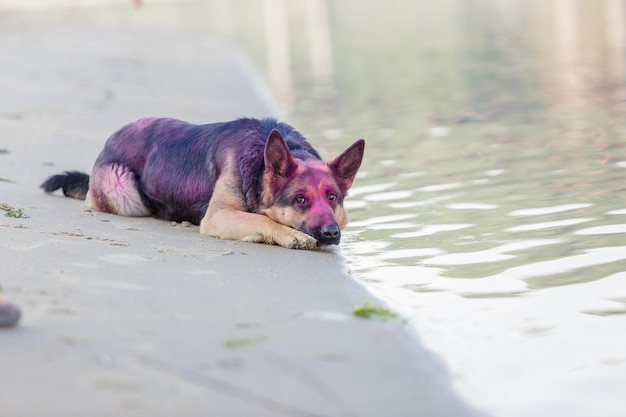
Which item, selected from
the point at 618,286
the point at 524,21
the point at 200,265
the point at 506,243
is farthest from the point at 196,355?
the point at 524,21

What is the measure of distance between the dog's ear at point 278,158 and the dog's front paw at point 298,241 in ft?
1.52

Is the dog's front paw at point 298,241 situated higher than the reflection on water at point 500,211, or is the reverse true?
the dog's front paw at point 298,241

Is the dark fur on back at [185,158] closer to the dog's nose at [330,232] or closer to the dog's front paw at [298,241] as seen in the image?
the dog's front paw at [298,241]

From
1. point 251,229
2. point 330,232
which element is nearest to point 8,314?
point 330,232

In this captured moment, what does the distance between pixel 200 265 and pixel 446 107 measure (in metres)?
8.95

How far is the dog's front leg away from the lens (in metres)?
6.87

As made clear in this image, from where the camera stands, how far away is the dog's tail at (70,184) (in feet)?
26.9

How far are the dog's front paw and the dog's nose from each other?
0.12 m

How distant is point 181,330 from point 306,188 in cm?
268

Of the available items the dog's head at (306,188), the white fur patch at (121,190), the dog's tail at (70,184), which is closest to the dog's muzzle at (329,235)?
→ the dog's head at (306,188)

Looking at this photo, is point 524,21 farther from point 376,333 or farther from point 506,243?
point 376,333

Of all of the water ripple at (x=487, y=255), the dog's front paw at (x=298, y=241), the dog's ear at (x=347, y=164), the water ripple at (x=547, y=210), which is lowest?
the water ripple at (x=547, y=210)

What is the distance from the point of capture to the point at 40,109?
501 inches

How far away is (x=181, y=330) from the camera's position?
4438mm
